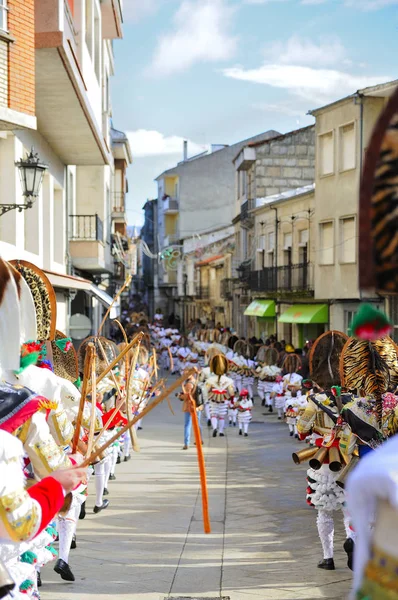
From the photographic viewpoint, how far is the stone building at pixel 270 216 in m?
35.9

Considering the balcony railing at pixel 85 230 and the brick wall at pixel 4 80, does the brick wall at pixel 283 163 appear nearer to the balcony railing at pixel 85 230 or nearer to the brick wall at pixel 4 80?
the balcony railing at pixel 85 230

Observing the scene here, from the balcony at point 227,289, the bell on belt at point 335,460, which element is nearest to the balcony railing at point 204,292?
the balcony at point 227,289

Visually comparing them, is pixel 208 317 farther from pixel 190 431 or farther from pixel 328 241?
pixel 190 431

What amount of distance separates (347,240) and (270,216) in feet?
36.8

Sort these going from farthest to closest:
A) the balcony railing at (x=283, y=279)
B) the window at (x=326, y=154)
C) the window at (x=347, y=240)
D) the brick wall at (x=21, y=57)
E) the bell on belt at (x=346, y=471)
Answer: the balcony railing at (x=283, y=279) < the window at (x=326, y=154) < the window at (x=347, y=240) < the brick wall at (x=21, y=57) < the bell on belt at (x=346, y=471)

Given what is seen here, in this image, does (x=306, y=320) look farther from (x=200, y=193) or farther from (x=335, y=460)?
(x=200, y=193)

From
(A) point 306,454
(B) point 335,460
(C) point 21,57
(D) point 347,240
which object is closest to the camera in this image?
(B) point 335,460

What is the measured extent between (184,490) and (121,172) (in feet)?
121

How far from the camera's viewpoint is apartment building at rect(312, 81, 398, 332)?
88.8 feet

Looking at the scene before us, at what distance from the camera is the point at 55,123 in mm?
17281

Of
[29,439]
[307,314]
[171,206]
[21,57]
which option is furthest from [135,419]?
[171,206]

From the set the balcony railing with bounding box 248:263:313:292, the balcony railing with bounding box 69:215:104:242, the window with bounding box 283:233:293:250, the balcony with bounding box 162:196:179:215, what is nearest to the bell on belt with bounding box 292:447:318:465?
the balcony railing with bounding box 69:215:104:242

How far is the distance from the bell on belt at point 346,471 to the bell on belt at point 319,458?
0.26m

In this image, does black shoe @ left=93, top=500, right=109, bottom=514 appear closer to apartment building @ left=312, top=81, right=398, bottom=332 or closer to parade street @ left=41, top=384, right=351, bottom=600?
parade street @ left=41, top=384, right=351, bottom=600
